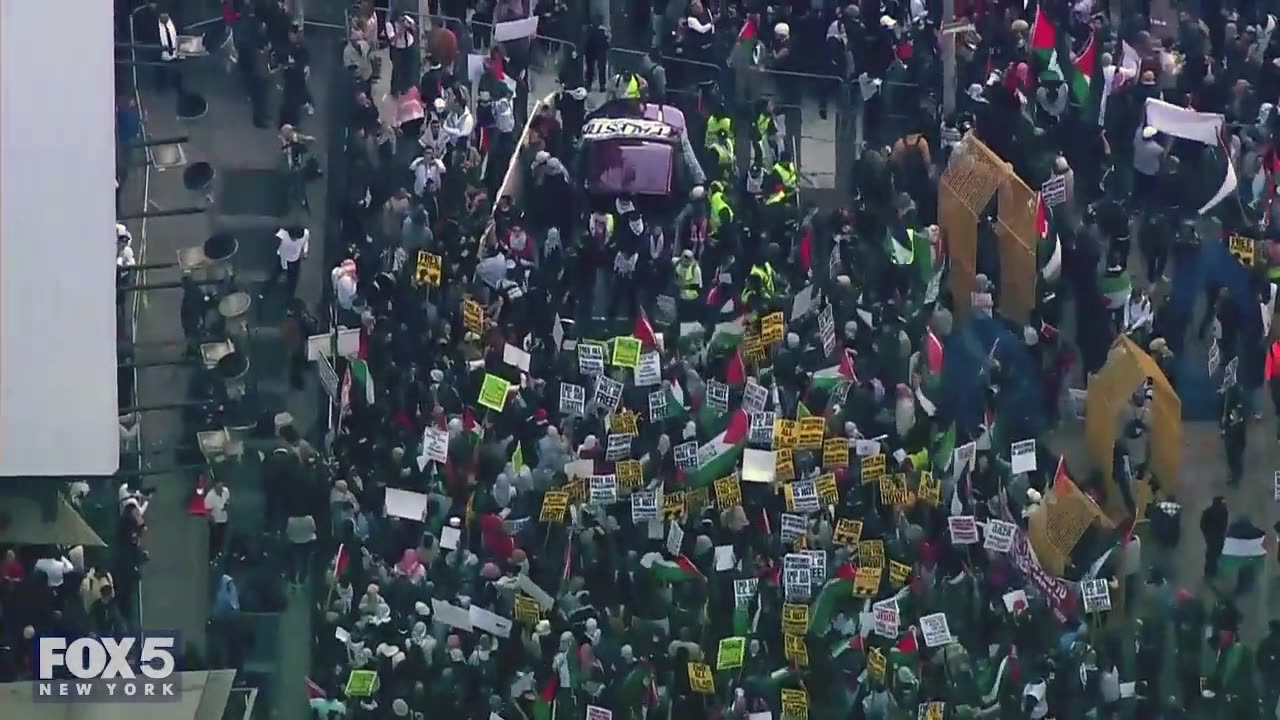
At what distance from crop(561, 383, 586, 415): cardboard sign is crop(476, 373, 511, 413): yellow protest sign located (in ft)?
0.89

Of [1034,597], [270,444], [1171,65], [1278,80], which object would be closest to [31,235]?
[270,444]

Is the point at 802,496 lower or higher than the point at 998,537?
higher

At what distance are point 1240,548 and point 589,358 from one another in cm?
342

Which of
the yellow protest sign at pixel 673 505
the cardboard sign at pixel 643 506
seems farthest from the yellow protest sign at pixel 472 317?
the yellow protest sign at pixel 673 505

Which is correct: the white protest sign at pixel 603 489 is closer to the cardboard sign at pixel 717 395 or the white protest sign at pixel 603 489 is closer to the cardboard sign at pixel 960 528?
the cardboard sign at pixel 717 395

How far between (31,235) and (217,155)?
3.03 feet

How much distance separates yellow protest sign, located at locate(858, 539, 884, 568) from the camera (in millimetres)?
7250

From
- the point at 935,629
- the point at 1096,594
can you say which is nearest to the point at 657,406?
the point at 935,629

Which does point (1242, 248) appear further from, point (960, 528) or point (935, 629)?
point (935, 629)

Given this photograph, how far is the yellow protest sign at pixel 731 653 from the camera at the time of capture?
23.5 feet

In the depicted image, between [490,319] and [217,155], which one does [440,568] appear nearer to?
[490,319]

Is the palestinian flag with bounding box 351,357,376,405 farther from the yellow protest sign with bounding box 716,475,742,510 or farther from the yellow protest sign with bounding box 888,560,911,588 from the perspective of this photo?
the yellow protest sign with bounding box 888,560,911,588

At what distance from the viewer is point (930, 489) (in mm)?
7289

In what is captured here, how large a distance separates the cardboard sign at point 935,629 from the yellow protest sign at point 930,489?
0.55 meters
